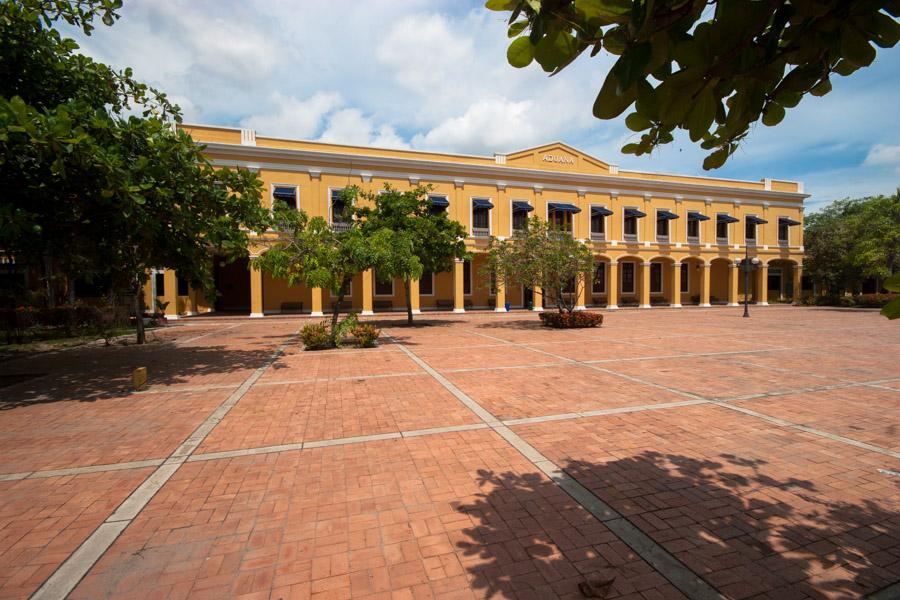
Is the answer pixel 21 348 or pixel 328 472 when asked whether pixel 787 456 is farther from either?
pixel 21 348

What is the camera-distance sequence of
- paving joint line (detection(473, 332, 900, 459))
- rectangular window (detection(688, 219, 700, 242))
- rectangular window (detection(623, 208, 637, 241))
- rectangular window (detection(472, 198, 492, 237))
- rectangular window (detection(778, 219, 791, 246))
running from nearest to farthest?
paving joint line (detection(473, 332, 900, 459)) → rectangular window (detection(472, 198, 492, 237)) → rectangular window (detection(623, 208, 637, 241)) → rectangular window (detection(688, 219, 700, 242)) → rectangular window (detection(778, 219, 791, 246))

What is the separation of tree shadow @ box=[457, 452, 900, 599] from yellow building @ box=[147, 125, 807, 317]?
16479mm

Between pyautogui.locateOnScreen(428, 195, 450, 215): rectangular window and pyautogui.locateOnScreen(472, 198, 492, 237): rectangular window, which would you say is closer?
pyautogui.locateOnScreen(428, 195, 450, 215): rectangular window

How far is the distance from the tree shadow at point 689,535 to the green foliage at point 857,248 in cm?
2993

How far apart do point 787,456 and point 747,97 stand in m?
4.15

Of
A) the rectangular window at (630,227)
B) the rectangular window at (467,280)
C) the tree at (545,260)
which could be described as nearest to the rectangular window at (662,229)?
the rectangular window at (630,227)

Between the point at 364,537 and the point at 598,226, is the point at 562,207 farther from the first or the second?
the point at 364,537

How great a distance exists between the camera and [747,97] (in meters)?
1.78

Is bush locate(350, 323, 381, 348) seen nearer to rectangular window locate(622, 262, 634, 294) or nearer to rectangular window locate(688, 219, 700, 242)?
rectangular window locate(622, 262, 634, 294)

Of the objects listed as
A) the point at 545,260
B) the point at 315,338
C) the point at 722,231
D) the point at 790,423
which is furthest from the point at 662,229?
the point at 790,423

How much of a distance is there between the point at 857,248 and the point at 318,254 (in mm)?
33378

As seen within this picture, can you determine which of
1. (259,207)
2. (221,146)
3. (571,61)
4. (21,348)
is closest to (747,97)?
(571,61)

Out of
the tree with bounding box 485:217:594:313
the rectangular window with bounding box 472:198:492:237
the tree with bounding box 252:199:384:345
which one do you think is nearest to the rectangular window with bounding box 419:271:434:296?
the rectangular window with bounding box 472:198:492:237

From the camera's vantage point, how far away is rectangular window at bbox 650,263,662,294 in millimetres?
31891
